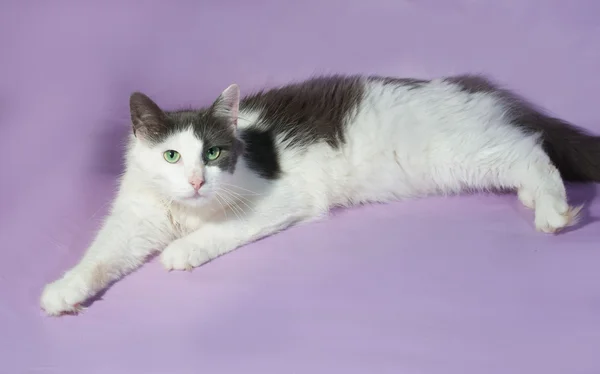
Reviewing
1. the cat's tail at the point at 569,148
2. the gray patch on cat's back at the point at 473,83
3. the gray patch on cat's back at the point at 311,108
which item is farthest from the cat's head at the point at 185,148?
the cat's tail at the point at 569,148

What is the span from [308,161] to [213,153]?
453 millimetres

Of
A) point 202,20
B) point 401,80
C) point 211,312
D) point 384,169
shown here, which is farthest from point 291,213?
point 202,20

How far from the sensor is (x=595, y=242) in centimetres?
191

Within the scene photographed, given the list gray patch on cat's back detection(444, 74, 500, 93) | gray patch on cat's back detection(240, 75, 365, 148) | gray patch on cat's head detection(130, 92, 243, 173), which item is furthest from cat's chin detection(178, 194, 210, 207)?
gray patch on cat's back detection(444, 74, 500, 93)

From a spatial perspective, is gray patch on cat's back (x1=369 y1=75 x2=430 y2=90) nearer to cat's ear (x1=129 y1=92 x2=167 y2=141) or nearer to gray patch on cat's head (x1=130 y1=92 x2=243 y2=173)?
gray patch on cat's head (x1=130 y1=92 x2=243 y2=173)

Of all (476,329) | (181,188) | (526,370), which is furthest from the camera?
(181,188)

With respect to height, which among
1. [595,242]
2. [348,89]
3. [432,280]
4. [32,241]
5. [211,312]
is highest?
[348,89]

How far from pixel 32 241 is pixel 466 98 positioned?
1593mm

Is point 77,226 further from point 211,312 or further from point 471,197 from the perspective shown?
point 471,197

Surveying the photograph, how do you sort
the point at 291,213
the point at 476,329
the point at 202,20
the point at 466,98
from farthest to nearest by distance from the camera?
the point at 202,20, the point at 466,98, the point at 291,213, the point at 476,329

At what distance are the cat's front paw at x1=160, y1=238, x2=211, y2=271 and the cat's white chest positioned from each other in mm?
134

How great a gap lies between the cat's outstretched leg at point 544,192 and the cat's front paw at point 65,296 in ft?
4.42

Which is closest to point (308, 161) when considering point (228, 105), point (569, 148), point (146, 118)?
point (228, 105)

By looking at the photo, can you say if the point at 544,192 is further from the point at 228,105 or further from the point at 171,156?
the point at 171,156
